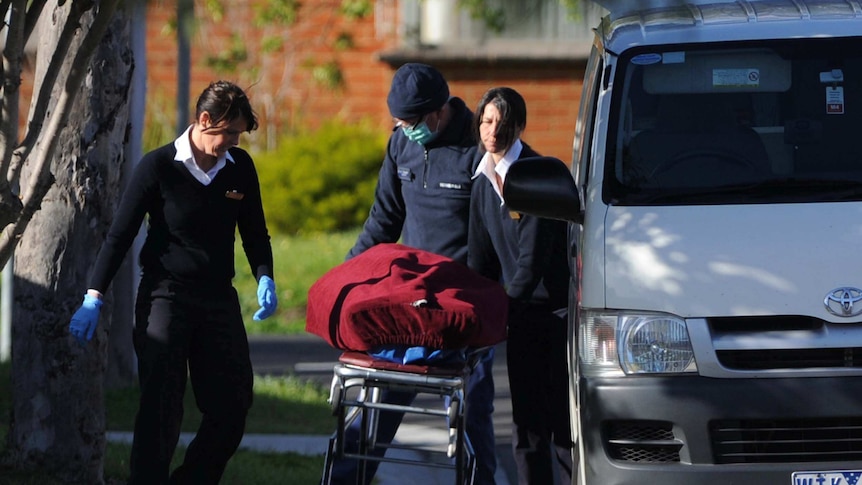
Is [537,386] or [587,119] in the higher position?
[587,119]

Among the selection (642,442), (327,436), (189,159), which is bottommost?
(327,436)

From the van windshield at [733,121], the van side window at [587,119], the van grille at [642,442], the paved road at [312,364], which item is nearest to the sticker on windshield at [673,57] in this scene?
the van windshield at [733,121]

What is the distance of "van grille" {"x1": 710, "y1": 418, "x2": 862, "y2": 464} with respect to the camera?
4484 mm

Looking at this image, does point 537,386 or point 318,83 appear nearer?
point 537,386

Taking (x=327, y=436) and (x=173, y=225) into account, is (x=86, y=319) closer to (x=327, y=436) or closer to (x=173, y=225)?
(x=173, y=225)

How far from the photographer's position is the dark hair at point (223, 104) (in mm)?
5172

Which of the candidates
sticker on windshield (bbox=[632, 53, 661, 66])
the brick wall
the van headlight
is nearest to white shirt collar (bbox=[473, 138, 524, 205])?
sticker on windshield (bbox=[632, 53, 661, 66])

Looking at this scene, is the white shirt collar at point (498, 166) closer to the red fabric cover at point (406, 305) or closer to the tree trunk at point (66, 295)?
the red fabric cover at point (406, 305)

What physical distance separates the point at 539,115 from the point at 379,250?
1186 cm

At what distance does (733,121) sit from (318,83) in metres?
12.8

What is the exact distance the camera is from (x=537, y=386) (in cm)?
561

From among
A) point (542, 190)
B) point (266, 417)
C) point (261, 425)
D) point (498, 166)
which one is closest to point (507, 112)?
point (498, 166)

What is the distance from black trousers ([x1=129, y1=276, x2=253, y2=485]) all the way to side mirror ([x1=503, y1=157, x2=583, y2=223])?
1228mm

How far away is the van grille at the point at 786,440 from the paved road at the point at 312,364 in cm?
317
